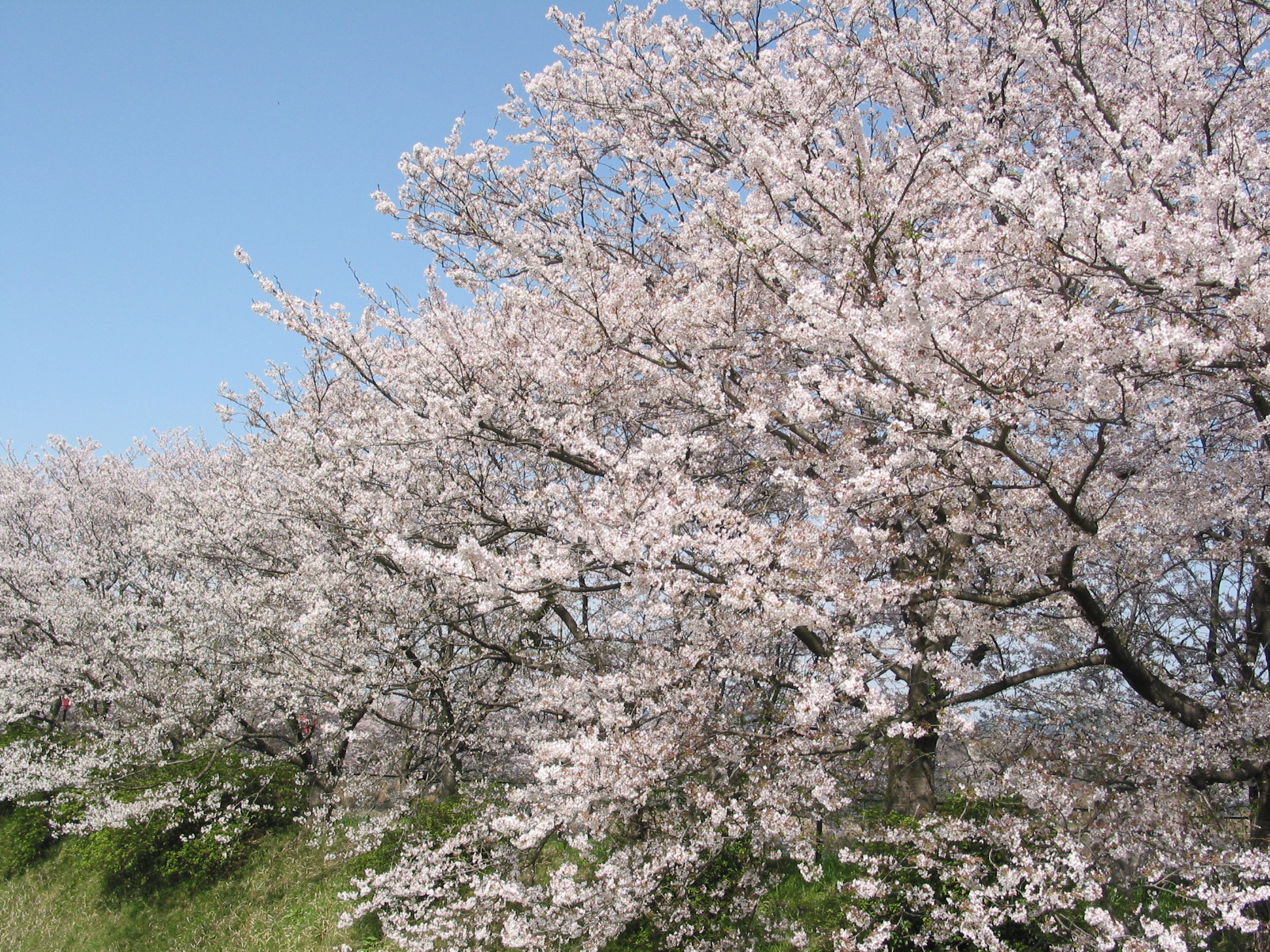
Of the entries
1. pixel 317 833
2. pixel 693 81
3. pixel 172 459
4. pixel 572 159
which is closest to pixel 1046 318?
pixel 693 81

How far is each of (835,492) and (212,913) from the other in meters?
10.6

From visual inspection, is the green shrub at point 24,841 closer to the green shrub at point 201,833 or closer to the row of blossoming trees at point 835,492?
the green shrub at point 201,833

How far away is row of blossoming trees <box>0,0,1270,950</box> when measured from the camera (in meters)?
4.30

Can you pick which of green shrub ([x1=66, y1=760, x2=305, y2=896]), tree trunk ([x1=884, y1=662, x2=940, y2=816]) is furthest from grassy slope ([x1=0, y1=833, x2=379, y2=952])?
tree trunk ([x1=884, y1=662, x2=940, y2=816])

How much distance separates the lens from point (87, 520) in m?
16.4

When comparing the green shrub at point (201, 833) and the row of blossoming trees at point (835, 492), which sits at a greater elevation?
the row of blossoming trees at point (835, 492)

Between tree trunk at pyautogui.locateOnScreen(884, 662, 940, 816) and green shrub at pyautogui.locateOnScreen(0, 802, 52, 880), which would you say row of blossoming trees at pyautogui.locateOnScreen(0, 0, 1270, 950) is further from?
green shrub at pyautogui.locateOnScreen(0, 802, 52, 880)

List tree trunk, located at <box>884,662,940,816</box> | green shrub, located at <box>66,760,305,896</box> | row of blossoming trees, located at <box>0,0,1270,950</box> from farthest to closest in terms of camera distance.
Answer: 1. green shrub, located at <box>66,760,305,896</box>
2. tree trunk, located at <box>884,662,940,816</box>
3. row of blossoming trees, located at <box>0,0,1270,950</box>

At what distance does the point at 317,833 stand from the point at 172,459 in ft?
43.0

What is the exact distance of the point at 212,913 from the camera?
991cm

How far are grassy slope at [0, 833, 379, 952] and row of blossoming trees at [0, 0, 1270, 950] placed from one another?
5.20 ft

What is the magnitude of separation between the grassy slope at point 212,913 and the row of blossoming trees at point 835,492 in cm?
158

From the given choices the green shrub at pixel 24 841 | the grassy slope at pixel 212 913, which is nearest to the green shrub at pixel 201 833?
the grassy slope at pixel 212 913

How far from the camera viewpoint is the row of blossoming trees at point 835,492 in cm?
430
